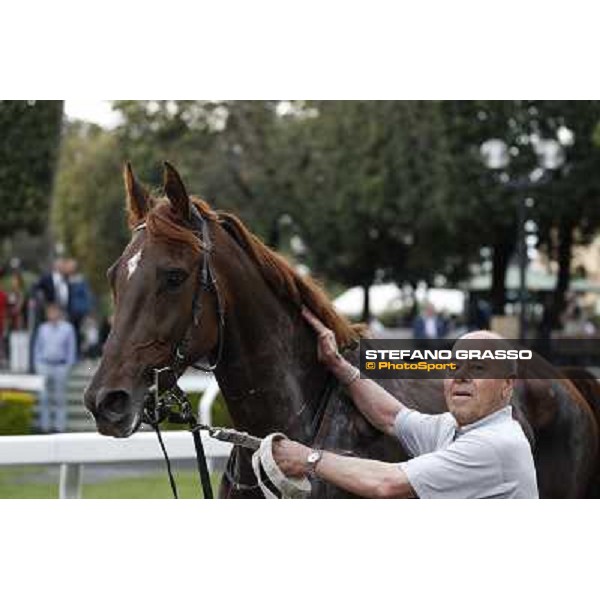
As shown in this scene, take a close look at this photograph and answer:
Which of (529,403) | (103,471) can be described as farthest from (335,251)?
(529,403)

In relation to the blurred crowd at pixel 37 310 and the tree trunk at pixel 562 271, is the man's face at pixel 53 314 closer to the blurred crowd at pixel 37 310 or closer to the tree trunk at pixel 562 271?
the blurred crowd at pixel 37 310

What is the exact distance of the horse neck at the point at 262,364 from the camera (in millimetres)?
4473

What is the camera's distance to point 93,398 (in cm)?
399

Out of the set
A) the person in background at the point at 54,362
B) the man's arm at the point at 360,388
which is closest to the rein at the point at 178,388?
the man's arm at the point at 360,388

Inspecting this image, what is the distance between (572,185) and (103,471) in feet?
22.9

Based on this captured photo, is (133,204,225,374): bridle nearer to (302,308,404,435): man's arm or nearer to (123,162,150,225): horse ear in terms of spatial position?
(123,162,150,225): horse ear

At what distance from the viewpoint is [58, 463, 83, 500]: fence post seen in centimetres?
565

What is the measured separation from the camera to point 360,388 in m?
Answer: 4.54

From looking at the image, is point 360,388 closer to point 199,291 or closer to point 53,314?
point 199,291

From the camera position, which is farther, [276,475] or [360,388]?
[360,388]

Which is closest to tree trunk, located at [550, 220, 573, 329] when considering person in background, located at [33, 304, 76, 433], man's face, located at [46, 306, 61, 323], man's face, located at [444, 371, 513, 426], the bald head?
the bald head

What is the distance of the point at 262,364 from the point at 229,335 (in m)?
0.18

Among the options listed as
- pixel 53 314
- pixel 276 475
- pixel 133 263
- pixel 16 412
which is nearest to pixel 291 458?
pixel 276 475

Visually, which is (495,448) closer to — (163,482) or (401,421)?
(401,421)
